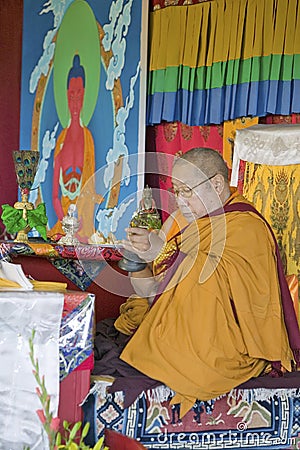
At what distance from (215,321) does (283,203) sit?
53.3 inches

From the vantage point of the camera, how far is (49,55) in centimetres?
600

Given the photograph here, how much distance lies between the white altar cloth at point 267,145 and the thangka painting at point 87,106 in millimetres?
898

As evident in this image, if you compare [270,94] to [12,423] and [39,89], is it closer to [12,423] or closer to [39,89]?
[39,89]

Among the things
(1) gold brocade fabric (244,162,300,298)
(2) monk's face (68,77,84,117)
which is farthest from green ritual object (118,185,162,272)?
(2) monk's face (68,77,84,117)

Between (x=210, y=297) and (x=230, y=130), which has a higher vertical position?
(x=230, y=130)

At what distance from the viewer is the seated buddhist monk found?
99.4 inches

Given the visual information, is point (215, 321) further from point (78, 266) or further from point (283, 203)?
point (283, 203)

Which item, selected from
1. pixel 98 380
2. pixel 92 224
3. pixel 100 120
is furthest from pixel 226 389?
pixel 100 120

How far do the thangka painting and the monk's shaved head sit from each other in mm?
1962

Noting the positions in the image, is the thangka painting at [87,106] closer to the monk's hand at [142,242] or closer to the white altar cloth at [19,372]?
the monk's hand at [142,242]

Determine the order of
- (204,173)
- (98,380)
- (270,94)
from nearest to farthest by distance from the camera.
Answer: (98,380), (204,173), (270,94)

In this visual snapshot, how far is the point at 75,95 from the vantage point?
5719 mm

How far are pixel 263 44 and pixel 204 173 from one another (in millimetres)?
1779

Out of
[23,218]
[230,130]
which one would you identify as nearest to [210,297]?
[23,218]
